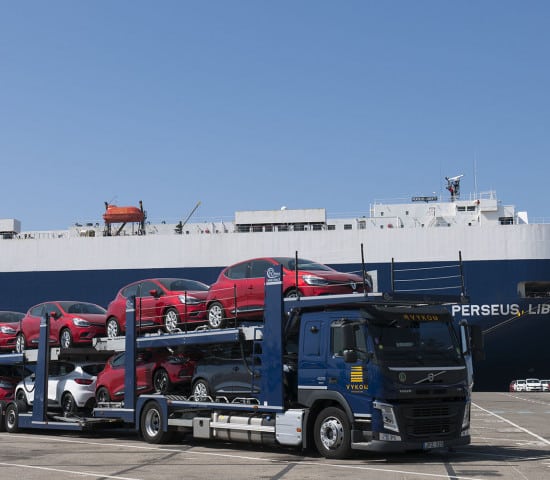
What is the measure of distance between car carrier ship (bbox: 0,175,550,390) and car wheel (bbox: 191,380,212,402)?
1851 cm

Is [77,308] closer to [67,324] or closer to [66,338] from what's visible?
[67,324]

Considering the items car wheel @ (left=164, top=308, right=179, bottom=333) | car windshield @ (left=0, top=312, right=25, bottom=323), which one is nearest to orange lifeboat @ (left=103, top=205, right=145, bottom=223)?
car windshield @ (left=0, top=312, right=25, bottom=323)

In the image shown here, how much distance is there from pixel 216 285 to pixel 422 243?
75.6ft

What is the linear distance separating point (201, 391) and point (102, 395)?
3.21m

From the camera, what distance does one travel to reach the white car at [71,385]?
16453mm

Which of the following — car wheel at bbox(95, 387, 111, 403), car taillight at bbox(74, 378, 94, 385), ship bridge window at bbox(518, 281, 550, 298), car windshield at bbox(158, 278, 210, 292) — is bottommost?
car wheel at bbox(95, 387, 111, 403)

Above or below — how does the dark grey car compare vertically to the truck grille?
above

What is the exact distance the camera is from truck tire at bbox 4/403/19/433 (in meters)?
17.4

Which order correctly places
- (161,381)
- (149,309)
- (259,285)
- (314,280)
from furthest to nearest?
(149,309), (161,381), (259,285), (314,280)

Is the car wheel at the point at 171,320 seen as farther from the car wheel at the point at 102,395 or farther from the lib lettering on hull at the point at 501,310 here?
the lib lettering on hull at the point at 501,310

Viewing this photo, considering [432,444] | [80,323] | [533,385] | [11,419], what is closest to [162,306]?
[80,323]

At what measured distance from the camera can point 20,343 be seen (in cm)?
1842

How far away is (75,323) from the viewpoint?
55.0ft

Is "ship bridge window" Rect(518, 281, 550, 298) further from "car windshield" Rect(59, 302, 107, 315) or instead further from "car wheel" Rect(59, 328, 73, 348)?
"car wheel" Rect(59, 328, 73, 348)
